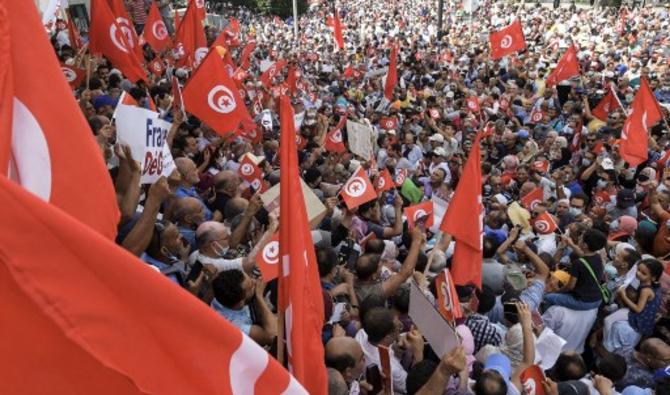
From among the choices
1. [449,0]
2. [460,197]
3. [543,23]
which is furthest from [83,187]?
[449,0]

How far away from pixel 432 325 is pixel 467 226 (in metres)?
1.51

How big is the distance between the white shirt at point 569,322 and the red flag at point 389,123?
6945 millimetres

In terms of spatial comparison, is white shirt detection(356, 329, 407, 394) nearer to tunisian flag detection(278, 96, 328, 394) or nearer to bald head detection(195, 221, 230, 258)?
tunisian flag detection(278, 96, 328, 394)

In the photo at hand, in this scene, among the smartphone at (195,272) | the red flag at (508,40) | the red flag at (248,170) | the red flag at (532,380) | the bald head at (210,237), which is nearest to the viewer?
the red flag at (532,380)

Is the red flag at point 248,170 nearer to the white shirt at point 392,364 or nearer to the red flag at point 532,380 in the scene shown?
the white shirt at point 392,364

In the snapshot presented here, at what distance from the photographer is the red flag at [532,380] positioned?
3.38m

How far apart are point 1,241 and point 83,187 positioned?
0.93m

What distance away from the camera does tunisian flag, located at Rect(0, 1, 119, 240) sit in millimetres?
2168

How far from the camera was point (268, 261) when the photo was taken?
155 inches

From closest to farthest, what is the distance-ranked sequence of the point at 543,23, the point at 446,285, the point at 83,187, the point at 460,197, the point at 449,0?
the point at 83,187 < the point at 446,285 < the point at 460,197 < the point at 543,23 < the point at 449,0

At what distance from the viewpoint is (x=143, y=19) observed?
14.7 meters

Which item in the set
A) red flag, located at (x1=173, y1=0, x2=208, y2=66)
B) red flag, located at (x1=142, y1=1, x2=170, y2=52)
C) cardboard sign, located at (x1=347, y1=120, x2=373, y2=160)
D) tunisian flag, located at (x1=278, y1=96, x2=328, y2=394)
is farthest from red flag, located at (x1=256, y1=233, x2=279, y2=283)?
red flag, located at (x1=142, y1=1, x2=170, y2=52)

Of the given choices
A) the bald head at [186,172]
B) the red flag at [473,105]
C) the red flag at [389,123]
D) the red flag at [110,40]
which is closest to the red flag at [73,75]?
the red flag at [110,40]

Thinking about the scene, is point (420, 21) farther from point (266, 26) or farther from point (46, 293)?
point (46, 293)
